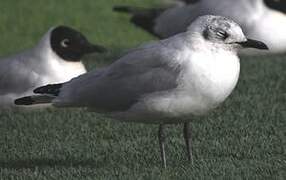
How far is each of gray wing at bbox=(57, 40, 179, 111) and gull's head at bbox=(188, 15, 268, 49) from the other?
0.71ft

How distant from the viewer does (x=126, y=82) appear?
5738 mm

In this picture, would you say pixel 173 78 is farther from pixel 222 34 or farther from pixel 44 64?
pixel 44 64

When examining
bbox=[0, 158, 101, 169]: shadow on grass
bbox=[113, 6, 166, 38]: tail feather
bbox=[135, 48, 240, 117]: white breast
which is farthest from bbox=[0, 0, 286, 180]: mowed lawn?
bbox=[113, 6, 166, 38]: tail feather

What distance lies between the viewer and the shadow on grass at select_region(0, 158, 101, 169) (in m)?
5.91

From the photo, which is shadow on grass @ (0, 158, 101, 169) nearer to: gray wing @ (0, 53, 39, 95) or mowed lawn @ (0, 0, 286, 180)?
mowed lawn @ (0, 0, 286, 180)

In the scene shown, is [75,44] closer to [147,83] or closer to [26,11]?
[147,83]

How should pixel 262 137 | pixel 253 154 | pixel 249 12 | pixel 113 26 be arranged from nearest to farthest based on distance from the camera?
pixel 253 154, pixel 262 137, pixel 249 12, pixel 113 26

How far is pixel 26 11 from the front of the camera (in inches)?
537

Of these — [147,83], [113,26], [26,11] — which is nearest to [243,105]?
[147,83]

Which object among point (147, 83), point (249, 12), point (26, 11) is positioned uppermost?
point (147, 83)

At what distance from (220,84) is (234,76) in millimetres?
115

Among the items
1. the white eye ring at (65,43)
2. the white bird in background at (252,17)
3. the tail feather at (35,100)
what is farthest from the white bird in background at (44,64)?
the white bird in background at (252,17)

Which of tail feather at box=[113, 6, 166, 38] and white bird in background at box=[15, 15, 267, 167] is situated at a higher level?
white bird in background at box=[15, 15, 267, 167]

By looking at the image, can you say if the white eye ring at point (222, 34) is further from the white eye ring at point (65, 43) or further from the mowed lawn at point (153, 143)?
the white eye ring at point (65, 43)
